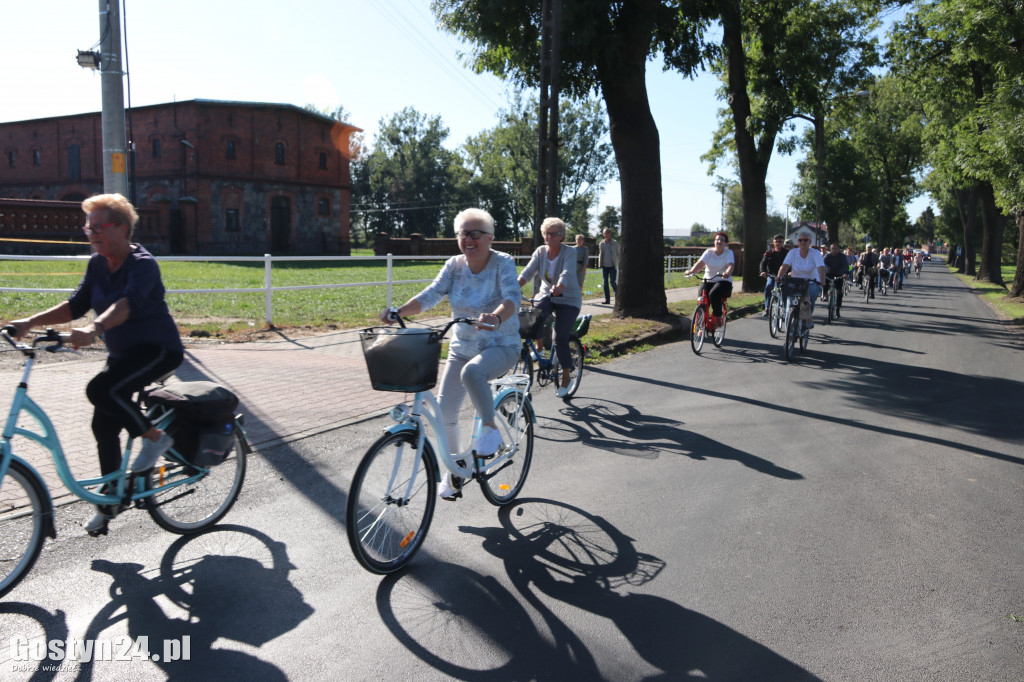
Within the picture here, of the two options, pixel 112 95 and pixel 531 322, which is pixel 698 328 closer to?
pixel 531 322

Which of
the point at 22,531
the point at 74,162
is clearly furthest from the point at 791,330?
the point at 74,162

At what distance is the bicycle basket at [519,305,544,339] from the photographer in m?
7.02

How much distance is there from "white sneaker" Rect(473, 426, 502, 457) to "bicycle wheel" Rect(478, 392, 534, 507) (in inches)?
5.4

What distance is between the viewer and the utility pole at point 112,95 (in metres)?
9.02

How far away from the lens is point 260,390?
25.7ft

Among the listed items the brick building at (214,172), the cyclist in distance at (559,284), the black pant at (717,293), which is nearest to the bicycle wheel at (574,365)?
the cyclist in distance at (559,284)

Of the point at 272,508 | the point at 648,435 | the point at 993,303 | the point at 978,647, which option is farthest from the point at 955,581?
the point at 993,303

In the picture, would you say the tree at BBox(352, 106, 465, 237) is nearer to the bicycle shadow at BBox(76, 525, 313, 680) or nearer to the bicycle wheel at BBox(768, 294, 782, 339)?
the bicycle wheel at BBox(768, 294, 782, 339)

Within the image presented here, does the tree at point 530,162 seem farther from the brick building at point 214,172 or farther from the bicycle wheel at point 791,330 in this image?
the bicycle wheel at point 791,330

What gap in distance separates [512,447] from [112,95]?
7415mm

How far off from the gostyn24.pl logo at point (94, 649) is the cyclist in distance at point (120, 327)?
0.92m

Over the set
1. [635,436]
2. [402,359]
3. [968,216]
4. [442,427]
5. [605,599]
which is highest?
[968,216]

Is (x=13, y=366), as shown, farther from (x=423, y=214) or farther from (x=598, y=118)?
(x=423, y=214)

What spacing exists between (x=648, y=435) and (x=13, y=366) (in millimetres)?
6880
